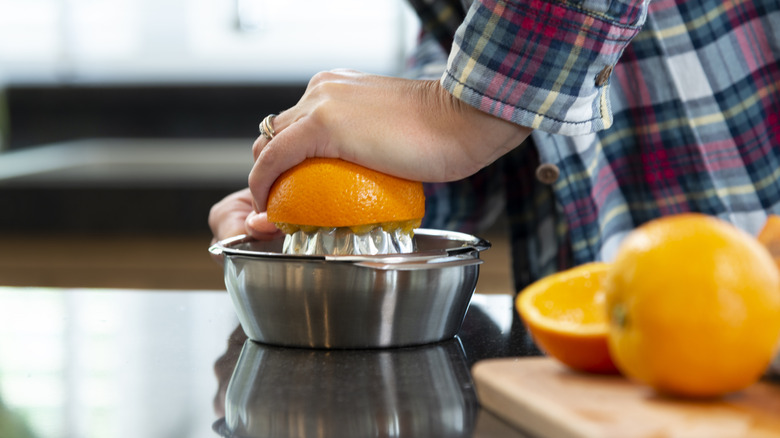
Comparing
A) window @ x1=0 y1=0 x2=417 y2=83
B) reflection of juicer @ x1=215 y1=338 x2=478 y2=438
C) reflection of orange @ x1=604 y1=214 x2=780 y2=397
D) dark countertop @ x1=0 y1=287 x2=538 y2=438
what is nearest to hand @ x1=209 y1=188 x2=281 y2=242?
dark countertop @ x1=0 y1=287 x2=538 y2=438

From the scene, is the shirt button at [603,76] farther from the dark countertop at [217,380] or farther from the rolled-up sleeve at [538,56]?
the dark countertop at [217,380]

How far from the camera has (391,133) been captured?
0.60 meters

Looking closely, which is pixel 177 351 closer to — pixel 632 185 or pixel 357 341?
pixel 357 341

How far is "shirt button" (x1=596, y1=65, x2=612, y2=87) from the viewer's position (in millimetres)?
614

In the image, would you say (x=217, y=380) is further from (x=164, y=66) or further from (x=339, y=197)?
(x=164, y=66)

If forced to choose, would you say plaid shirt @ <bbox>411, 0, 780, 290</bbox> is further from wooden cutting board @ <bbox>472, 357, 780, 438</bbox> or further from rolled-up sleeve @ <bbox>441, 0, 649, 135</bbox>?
wooden cutting board @ <bbox>472, 357, 780, 438</bbox>

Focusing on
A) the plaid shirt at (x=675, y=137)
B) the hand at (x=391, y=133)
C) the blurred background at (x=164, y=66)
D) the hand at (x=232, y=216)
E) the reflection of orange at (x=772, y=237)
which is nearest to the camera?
the reflection of orange at (x=772, y=237)

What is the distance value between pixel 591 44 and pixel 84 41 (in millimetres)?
3493

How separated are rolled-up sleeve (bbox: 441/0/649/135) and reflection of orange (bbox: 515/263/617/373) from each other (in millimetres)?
157

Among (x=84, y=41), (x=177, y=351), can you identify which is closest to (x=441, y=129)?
(x=177, y=351)

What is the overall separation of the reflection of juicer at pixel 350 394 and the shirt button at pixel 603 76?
22cm

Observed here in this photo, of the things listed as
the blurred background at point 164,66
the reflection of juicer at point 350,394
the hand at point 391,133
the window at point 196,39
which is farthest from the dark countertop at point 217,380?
the window at point 196,39

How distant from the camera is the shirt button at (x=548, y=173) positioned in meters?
0.90

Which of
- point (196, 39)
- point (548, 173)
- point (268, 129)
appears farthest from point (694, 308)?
point (196, 39)
